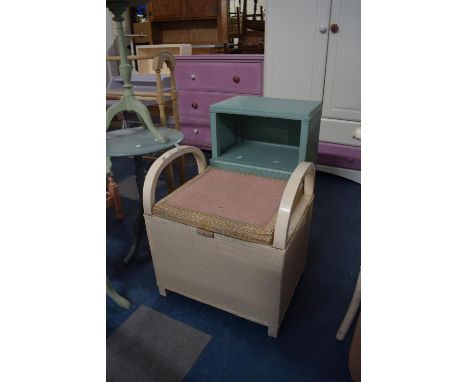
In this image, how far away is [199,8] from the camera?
282 cm

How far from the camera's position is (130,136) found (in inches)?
51.8

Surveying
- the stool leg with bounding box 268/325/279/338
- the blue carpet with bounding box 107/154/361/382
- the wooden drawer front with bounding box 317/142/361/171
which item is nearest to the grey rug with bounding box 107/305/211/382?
the blue carpet with bounding box 107/154/361/382

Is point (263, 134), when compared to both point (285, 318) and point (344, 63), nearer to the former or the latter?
point (344, 63)

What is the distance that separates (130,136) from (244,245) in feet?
2.38

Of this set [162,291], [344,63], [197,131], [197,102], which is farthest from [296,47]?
[162,291]

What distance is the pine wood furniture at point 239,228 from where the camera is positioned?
922mm

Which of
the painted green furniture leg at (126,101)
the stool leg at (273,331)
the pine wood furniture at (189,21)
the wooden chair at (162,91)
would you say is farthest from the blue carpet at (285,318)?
the pine wood furniture at (189,21)

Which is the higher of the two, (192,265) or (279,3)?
(279,3)

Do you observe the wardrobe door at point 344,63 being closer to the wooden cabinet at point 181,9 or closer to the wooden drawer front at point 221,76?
the wooden drawer front at point 221,76

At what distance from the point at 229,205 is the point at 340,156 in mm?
1427

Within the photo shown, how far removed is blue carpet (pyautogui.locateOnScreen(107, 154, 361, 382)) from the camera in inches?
38.9

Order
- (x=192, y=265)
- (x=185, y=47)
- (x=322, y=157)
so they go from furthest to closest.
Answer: (x=185, y=47) → (x=322, y=157) → (x=192, y=265)
